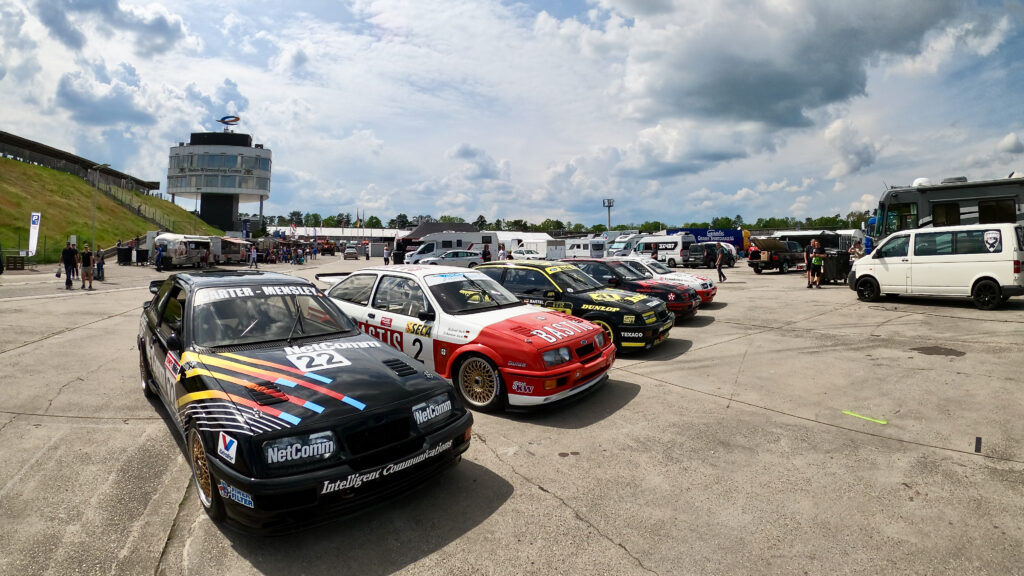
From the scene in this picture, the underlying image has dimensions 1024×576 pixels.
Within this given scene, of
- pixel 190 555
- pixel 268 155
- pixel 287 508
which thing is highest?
pixel 268 155

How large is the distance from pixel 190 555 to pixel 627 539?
256cm

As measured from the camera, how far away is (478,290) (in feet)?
20.9

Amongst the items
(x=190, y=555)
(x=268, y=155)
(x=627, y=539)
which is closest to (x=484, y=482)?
(x=627, y=539)

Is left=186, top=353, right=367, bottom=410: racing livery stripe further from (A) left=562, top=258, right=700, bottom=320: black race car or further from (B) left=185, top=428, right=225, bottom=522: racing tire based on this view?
(A) left=562, top=258, right=700, bottom=320: black race car

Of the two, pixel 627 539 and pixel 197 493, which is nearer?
pixel 627 539

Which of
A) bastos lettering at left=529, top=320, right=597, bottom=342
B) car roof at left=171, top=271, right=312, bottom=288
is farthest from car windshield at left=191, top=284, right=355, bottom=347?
bastos lettering at left=529, top=320, right=597, bottom=342

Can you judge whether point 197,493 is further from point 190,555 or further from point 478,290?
point 478,290

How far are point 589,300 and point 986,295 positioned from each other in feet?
31.7

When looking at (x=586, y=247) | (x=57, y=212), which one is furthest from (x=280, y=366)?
(x=57, y=212)

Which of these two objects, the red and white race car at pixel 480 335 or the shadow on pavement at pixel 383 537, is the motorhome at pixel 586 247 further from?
the shadow on pavement at pixel 383 537

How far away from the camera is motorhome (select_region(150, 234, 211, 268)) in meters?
31.7

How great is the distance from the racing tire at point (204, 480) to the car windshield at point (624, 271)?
9.03m

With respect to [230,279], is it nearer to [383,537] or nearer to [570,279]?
[383,537]

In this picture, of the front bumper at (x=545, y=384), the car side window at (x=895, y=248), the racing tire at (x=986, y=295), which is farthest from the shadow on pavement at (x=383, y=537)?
the car side window at (x=895, y=248)
